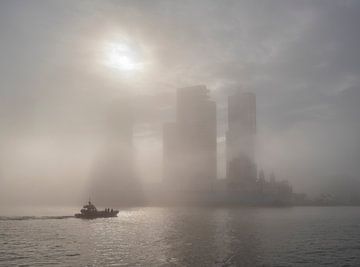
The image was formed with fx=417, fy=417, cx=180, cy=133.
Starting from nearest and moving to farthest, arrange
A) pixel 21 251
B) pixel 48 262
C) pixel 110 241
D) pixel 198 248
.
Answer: pixel 48 262 < pixel 21 251 < pixel 198 248 < pixel 110 241

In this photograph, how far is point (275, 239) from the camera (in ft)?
474

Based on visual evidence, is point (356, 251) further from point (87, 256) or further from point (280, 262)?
point (87, 256)

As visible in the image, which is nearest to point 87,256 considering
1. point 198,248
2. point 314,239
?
point 198,248

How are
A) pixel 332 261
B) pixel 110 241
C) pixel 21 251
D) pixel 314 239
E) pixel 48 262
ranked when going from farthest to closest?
pixel 314 239, pixel 110 241, pixel 21 251, pixel 332 261, pixel 48 262

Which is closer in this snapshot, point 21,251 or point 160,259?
point 160,259

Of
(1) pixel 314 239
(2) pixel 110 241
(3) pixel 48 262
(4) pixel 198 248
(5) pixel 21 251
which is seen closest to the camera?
(3) pixel 48 262

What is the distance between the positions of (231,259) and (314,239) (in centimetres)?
6225

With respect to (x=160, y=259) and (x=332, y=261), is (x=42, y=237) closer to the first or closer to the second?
(x=160, y=259)

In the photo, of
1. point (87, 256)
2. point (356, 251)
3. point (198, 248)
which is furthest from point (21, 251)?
point (356, 251)

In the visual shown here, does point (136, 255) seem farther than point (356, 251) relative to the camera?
No

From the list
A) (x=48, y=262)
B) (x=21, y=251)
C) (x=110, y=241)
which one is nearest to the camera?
(x=48, y=262)

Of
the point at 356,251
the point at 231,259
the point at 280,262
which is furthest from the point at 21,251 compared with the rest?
the point at 356,251

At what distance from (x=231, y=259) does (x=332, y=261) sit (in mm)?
24853

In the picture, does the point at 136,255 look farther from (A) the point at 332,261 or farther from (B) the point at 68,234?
(B) the point at 68,234
